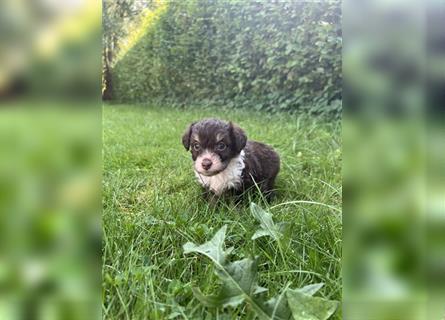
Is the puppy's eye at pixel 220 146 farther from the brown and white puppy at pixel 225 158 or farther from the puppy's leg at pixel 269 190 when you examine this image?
the puppy's leg at pixel 269 190

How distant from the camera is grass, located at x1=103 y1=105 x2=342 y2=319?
2.65 ft

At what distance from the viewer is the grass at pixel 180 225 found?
0.81 m

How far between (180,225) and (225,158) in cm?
56

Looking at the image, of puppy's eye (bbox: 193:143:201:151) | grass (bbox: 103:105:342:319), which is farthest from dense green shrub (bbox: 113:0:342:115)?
puppy's eye (bbox: 193:143:201:151)

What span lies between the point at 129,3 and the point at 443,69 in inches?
32.8

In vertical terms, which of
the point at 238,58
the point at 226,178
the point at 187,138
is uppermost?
the point at 238,58

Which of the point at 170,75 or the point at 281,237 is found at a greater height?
the point at 170,75

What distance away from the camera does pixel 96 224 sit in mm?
538

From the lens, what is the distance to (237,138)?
166 cm

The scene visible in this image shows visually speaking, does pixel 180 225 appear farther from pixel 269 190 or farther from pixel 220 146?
pixel 220 146

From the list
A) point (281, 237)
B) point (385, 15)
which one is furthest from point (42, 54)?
point (281, 237)

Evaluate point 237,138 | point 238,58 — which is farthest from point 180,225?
point 238,58

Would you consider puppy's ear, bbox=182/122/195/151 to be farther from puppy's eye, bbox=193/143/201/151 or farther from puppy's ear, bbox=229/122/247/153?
puppy's ear, bbox=229/122/247/153

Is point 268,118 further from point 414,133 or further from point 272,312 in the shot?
point 414,133
